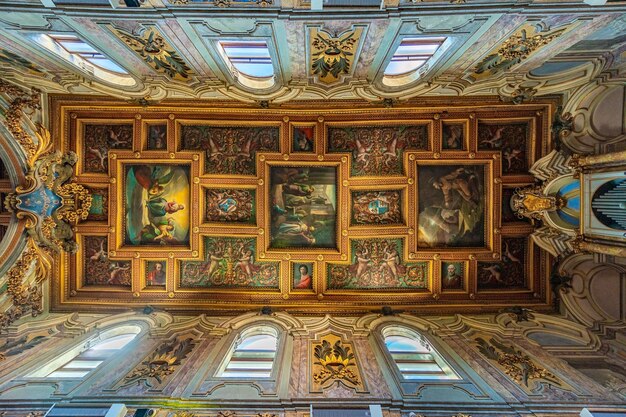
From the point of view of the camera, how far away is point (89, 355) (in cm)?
808

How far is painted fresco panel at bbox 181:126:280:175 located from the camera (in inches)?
413

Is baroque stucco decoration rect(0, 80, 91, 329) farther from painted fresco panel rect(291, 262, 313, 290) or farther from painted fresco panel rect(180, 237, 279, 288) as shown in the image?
painted fresco panel rect(291, 262, 313, 290)

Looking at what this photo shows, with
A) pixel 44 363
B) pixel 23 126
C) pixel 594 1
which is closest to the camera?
pixel 594 1

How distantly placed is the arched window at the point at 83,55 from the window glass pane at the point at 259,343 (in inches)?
301

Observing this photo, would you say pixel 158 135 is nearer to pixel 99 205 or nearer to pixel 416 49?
pixel 99 205

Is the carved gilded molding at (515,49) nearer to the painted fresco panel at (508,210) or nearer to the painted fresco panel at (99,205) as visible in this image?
the painted fresco panel at (508,210)

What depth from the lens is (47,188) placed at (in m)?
8.98

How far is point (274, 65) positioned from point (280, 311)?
690cm

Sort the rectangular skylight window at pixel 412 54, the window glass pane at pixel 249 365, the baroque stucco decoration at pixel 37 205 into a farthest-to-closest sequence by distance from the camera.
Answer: the baroque stucco decoration at pixel 37 205, the window glass pane at pixel 249 365, the rectangular skylight window at pixel 412 54

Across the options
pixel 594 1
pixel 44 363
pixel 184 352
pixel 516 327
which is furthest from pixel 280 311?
pixel 594 1

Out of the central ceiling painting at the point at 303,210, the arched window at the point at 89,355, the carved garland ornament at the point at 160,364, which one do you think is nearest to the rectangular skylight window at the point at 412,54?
the central ceiling painting at the point at 303,210

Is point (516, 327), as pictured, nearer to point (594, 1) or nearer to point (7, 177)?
point (594, 1)

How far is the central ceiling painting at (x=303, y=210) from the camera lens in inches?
400

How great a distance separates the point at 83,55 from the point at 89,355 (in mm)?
7359
